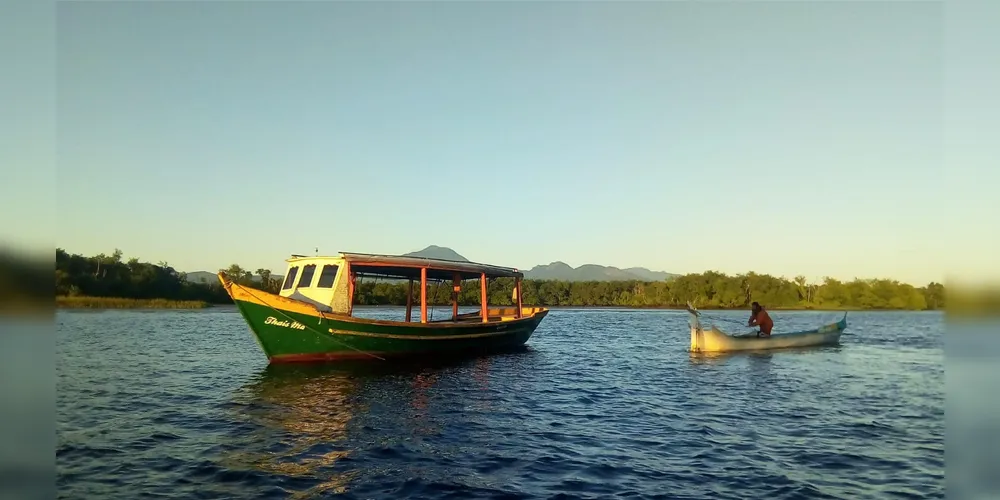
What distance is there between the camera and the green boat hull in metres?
21.2

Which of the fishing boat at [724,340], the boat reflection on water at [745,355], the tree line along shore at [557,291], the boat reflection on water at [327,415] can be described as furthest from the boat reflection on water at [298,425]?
the tree line along shore at [557,291]

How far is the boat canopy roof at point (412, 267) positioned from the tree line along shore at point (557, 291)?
20.8 meters

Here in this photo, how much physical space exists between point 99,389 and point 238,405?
6.11m

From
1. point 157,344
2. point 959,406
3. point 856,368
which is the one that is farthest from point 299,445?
point 157,344

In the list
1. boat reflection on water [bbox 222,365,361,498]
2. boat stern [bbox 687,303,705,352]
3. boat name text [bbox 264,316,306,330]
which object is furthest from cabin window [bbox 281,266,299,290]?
boat stern [bbox 687,303,705,352]

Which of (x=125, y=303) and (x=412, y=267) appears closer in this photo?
(x=412, y=267)

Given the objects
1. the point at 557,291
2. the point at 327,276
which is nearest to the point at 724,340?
the point at 327,276

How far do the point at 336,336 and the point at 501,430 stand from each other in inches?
425

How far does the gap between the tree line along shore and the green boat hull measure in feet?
83.1

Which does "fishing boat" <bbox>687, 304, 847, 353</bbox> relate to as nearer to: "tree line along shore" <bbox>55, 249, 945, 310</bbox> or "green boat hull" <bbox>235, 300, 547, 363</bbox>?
"green boat hull" <bbox>235, 300, 547, 363</bbox>

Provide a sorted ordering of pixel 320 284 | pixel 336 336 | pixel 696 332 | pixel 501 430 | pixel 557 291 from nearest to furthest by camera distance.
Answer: pixel 501 430 → pixel 336 336 → pixel 320 284 → pixel 696 332 → pixel 557 291

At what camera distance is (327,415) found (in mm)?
14562

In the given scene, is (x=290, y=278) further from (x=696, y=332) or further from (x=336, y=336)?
(x=696, y=332)

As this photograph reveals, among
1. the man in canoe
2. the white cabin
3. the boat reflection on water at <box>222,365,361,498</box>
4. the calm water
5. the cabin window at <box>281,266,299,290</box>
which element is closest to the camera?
the calm water
